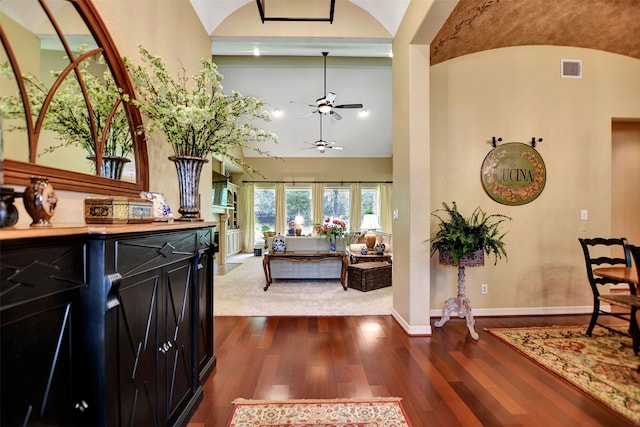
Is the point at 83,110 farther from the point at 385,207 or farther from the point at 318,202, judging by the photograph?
the point at 385,207

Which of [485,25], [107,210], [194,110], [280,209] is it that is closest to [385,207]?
[280,209]

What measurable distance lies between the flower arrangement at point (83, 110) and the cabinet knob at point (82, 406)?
101 centimetres

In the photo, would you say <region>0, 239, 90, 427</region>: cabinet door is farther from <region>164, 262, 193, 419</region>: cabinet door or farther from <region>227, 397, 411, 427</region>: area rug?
<region>227, 397, 411, 427</region>: area rug

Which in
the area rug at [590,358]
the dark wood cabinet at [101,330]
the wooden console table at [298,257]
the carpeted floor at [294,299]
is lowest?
the carpeted floor at [294,299]

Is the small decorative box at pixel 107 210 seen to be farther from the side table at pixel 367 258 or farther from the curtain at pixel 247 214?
the curtain at pixel 247 214

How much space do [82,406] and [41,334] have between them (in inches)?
12.4

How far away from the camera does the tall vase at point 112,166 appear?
152 centimetres

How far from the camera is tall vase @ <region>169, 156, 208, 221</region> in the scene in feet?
5.78

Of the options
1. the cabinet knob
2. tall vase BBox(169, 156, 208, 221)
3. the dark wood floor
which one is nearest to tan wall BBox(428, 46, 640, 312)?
the dark wood floor

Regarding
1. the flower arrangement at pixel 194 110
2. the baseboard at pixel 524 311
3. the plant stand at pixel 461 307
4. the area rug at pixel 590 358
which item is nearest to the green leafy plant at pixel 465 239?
the plant stand at pixel 461 307

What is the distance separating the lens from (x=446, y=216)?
132 inches

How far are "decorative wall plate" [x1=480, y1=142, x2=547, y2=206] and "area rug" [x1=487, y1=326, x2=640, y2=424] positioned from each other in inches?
60.3

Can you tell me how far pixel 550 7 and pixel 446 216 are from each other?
2.42 meters

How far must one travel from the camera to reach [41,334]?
2.47 ft
